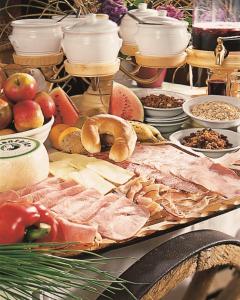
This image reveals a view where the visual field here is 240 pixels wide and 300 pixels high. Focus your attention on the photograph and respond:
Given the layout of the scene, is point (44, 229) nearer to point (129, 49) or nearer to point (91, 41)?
point (91, 41)

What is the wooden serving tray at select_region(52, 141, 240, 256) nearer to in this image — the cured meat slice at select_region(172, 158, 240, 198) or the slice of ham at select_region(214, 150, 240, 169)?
the cured meat slice at select_region(172, 158, 240, 198)

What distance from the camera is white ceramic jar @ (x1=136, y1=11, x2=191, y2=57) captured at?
180cm

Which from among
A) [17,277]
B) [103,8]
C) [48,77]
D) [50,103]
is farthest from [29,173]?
[103,8]

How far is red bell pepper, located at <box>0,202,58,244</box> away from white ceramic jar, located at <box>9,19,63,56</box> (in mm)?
842

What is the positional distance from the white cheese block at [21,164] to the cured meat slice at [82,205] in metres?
0.13

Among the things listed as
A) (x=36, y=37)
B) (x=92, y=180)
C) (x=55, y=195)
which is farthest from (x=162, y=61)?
(x=55, y=195)

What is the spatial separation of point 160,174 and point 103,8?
0.76m

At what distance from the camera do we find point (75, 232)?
3.60ft

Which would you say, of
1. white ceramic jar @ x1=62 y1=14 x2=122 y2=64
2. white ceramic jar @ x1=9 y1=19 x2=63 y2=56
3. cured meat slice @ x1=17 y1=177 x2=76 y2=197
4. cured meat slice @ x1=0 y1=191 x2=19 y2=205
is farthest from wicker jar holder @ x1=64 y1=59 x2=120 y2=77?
cured meat slice @ x1=0 y1=191 x2=19 y2=205

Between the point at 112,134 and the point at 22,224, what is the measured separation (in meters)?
0.62

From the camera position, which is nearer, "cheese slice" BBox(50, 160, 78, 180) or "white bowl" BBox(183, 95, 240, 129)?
"cheese slice" BBox(50, 160, 78, 180)

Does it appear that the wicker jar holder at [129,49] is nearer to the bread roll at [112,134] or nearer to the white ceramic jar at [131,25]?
the white ceramic jar at [131,25]

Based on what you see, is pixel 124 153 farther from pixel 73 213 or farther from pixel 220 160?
pixel 73 213

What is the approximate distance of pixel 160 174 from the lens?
4.75 ft
